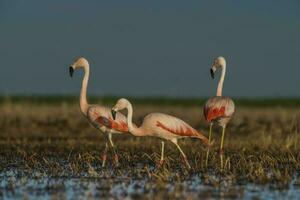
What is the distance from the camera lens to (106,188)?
1062 centimetres

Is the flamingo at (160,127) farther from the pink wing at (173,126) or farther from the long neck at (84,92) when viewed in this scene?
the long neck at (84,92)

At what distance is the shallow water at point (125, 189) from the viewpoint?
10.0 m

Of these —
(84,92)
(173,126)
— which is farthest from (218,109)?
(84,92)

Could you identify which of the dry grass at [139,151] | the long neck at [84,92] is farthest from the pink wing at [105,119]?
the dry grass at [139,151]

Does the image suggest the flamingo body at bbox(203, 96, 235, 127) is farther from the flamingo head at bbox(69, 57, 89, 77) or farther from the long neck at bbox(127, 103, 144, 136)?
the flamingo head at bbox(69, 57, 89, 77)

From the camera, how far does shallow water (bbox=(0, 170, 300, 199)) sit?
10039mm

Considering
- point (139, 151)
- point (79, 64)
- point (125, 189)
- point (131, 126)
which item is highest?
point (79, 64)

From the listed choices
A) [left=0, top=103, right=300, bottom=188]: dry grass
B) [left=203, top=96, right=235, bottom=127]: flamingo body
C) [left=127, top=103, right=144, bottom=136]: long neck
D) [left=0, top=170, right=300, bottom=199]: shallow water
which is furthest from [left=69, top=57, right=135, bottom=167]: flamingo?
[left=0, top=170, right=300, bottom=199]: shallow water

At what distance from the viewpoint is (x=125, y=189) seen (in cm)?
1060

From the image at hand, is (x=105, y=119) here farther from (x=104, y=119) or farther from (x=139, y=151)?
(x=139, y=151)

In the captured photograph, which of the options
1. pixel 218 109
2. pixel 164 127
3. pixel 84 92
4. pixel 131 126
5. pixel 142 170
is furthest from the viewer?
pixel 84 92

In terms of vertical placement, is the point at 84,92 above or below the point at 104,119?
above

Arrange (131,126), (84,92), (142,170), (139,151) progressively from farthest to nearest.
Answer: (139,151) → (84,92) → (131,126) → (142,170)

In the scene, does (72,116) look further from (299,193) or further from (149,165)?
(299,193)
